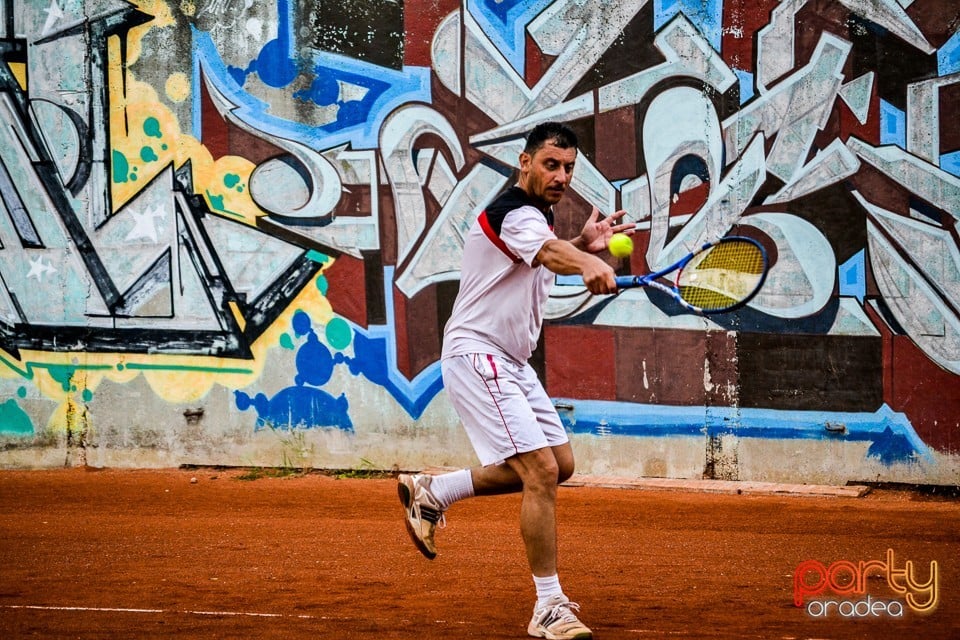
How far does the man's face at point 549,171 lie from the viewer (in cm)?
540

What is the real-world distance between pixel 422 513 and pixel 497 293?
1233 millimetres

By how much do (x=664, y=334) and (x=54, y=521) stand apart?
486cm

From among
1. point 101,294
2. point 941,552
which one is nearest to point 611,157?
point 941,552

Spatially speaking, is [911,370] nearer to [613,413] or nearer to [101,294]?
[613,413]

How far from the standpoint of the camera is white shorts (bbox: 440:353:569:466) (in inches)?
212

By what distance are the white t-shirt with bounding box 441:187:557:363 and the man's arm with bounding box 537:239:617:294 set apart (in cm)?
24

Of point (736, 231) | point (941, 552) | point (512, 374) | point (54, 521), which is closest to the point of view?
point (512, 374)

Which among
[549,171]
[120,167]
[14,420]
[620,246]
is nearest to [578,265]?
[620,246]

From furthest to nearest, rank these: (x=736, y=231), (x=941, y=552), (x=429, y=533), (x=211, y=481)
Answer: (x=211, y=481), (x=736, y=231), (x=941, y=552), (x=429, y=533)

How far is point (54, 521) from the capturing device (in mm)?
8523

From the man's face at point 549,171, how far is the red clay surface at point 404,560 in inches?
79.2

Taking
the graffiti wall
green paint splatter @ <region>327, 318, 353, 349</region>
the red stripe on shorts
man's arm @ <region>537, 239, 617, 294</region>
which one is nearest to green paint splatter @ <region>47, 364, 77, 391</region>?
the graffiti wall

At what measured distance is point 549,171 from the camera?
5.40 m

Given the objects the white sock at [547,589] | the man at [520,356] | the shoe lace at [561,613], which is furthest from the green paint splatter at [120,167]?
the shoe lace at [561,613]
